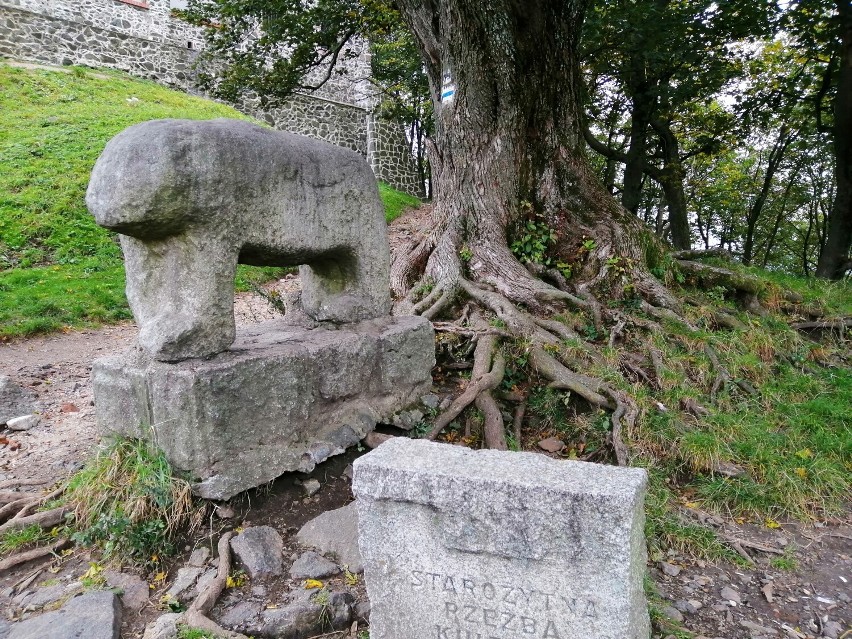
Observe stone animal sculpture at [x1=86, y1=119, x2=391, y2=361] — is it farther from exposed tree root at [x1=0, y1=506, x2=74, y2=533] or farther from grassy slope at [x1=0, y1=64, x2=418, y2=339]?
grassy slope at [x1=0, y1=64, x2=418, y2=339]

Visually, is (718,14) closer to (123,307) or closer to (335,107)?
(123,307)

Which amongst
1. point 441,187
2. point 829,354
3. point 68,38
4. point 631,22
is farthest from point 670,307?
point 68,38

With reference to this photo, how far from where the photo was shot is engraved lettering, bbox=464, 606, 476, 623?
2199mm

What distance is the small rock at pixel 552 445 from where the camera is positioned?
431cm

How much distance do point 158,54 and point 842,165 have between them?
1742 cm

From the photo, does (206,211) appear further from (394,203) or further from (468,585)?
(394,203)

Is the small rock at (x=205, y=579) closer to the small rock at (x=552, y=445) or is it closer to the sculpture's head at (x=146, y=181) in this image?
the sculpture's head at (x=146, y=181)

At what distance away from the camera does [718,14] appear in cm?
853

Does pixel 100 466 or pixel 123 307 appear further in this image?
pixel 123 307

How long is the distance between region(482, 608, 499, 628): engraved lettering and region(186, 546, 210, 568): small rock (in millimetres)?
1575

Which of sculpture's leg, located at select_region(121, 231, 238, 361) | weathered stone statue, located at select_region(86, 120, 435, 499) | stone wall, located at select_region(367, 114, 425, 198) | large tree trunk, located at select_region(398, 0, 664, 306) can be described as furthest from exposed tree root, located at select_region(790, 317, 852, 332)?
stone wall, located at select_region(367, 114, 425, 198)

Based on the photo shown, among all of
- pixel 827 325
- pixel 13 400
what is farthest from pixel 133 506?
pixel 827 325

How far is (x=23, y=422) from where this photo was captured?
4.61 metres

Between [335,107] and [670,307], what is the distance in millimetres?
17917
